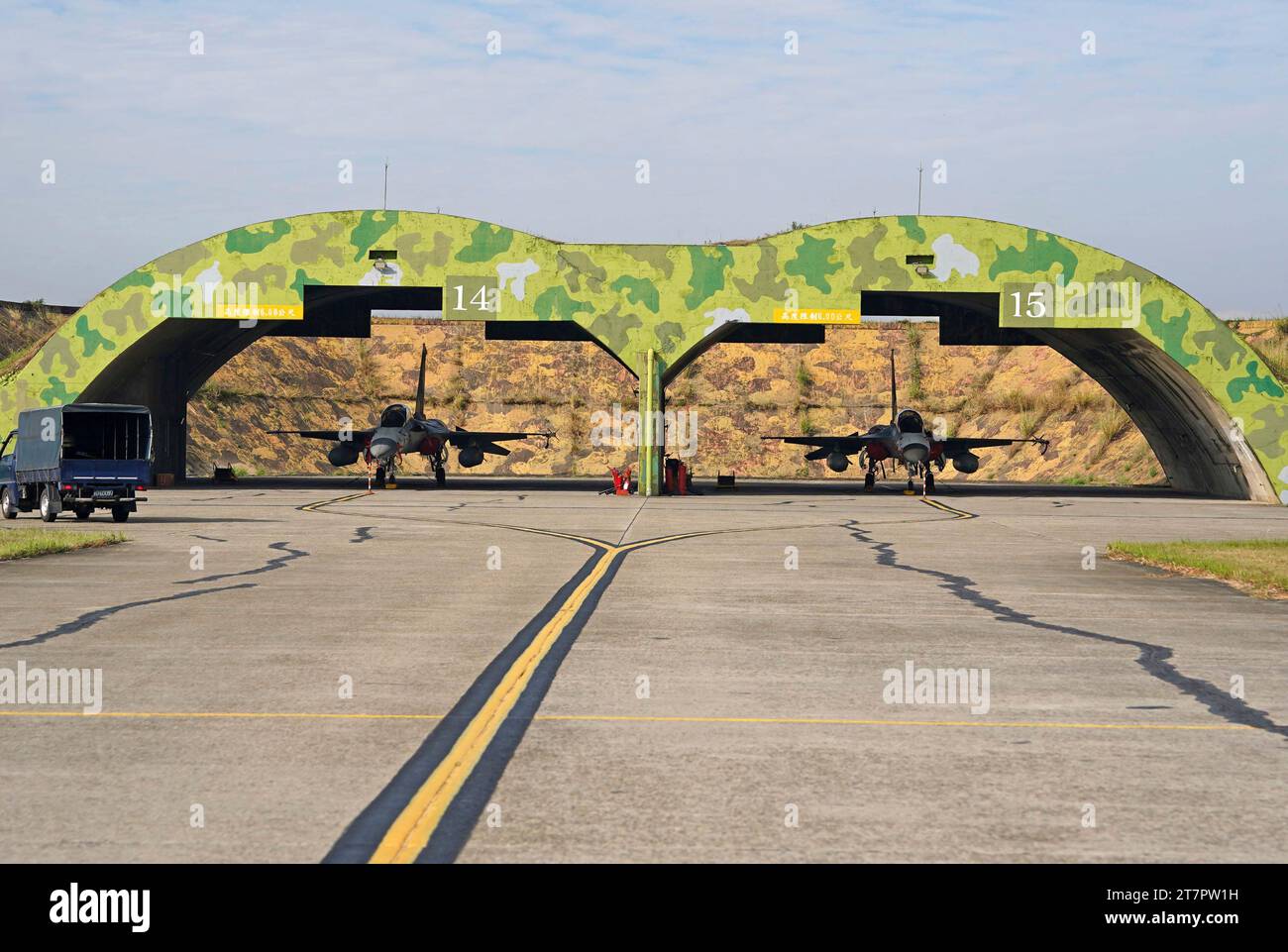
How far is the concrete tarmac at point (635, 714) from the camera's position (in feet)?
20.8

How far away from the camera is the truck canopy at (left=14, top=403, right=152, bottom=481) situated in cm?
3155

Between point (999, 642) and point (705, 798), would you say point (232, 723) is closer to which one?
point (705, 798)

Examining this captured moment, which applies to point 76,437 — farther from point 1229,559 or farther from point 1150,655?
point 1150,655

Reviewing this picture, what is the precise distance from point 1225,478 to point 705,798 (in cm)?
4803

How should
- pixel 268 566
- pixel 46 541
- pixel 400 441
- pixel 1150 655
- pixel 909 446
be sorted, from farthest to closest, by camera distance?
pixel 400 441 < pixel 909 446 < pixel 46 541 < pixel 268 566 < pixel 1150 655

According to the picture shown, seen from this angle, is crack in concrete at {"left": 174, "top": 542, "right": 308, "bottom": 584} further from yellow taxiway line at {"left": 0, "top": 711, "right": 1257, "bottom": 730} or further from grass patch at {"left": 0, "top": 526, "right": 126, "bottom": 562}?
yellow taxiway line at {"left": 0, "top": 711, "right": 1257, "bottom": 730}

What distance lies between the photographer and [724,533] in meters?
29.0

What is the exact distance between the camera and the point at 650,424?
46844 millimetres

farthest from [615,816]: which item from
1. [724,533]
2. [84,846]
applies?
[724,533]

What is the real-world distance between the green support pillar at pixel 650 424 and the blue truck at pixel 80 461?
58.0ft

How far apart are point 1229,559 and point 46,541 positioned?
61.8 ft

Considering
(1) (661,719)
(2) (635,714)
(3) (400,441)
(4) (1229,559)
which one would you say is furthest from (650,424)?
(1) (661,719)
